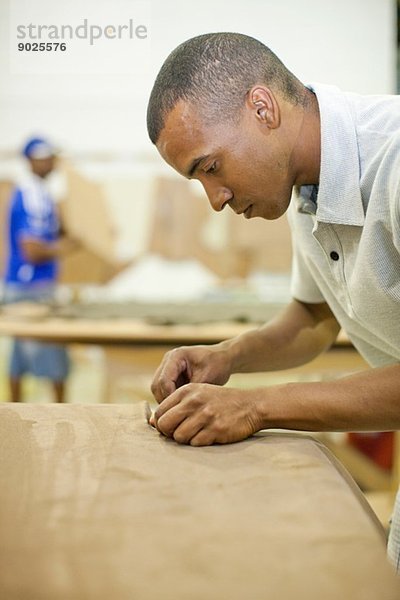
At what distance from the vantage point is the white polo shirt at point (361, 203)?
3.11 feet

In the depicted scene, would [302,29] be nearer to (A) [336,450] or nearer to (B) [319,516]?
(B) [319,516]

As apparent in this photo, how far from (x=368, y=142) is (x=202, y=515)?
0.55m

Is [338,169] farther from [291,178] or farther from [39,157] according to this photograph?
[39,157]

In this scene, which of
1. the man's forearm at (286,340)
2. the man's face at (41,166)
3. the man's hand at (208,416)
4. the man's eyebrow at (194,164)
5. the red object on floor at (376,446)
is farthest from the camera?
the man's face at (41,166)

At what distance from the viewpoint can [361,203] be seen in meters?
0.98

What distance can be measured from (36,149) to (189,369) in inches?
90.0

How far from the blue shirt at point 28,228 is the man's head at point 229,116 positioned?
2.08 metres

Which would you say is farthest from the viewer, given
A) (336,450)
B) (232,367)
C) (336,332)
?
(336,450)

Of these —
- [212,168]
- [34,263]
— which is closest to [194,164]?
[212,168]

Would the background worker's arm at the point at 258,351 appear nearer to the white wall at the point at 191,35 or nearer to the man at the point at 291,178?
the man at the point at 291,178

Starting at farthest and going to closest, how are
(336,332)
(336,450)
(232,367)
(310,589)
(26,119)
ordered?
(336,450)
(26,119)
(336,332)
(232,367)
(310,589)

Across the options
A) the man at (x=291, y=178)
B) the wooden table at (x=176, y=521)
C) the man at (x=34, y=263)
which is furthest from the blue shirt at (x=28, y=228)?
the wooden table at (x=176, y=521)

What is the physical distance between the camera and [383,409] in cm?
90

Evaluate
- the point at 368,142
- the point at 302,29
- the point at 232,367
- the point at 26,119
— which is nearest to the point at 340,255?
the point at 368,142
